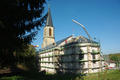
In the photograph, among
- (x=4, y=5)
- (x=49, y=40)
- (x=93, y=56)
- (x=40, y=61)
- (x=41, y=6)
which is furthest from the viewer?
(x=49, y=40)

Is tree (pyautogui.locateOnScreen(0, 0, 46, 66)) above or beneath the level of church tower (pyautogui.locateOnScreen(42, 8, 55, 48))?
beneath

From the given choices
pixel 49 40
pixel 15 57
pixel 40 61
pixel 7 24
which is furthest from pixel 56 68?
pixel 49 40

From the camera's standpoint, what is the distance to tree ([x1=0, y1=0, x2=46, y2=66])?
17.6 feet

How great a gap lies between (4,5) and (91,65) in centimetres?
1687

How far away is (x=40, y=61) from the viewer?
1378 inches

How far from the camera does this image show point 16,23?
627cm

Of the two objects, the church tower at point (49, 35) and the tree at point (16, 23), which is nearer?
the tree at point (16, 23)

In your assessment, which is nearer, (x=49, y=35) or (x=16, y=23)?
(x=16, y=23)

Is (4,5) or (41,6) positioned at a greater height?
(41,6)

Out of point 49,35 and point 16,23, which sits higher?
point 49,35

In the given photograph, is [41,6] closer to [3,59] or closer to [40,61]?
[3,59]

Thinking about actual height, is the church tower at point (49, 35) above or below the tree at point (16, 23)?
above

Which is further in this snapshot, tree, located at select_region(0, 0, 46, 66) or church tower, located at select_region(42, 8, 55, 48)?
church tower, located at select_region(42, 8, 55, 48)

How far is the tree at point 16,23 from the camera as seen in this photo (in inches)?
211
